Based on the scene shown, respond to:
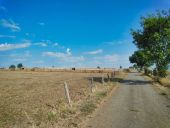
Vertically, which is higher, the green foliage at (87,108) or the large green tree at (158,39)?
the large green tree at (158,39)

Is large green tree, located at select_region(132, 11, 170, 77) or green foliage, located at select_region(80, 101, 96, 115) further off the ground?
large green tree, located at select_region(132, 11, 170, 77)

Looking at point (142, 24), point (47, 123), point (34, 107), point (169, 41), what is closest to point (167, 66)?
point (169, 41)

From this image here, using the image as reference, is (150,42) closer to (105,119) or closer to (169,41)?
(169,41)

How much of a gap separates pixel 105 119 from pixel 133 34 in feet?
127

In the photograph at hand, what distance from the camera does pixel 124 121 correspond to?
500 inches

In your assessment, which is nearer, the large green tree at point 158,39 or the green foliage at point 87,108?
the green foliage at point 87,108

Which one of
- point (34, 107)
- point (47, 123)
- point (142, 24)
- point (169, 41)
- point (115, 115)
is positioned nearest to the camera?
point (47, 123)

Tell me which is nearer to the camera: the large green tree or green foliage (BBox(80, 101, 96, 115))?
green foliage (BBox(80, 101, 96, 115))

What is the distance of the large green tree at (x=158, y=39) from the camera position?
4526 cm

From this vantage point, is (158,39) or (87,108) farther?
(158,39)

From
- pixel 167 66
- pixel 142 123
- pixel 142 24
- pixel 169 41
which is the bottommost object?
pixel 142 123

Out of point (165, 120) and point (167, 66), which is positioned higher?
point (167, 66)

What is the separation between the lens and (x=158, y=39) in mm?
44938

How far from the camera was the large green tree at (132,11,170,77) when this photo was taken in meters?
45.3
